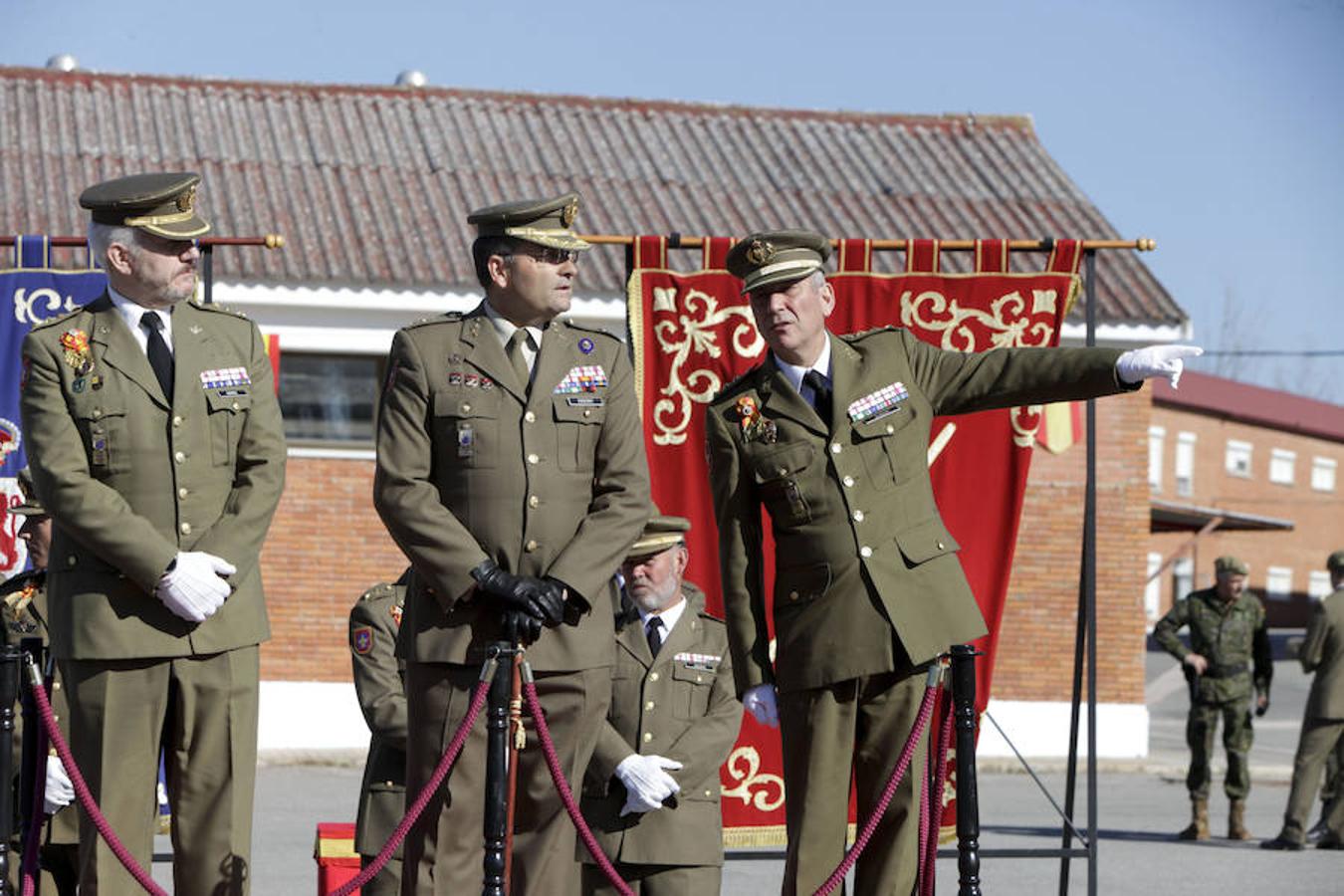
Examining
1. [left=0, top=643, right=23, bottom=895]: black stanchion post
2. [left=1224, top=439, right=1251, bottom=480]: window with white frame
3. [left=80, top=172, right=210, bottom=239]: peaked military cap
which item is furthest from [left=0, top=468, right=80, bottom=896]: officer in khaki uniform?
[left=1224, top=439, right=1251, bottom=480]: window with white frame

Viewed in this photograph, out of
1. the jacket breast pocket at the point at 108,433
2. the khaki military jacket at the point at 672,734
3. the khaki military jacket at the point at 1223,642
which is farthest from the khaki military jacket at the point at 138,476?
the khaki military jacket at the point at 1223,642

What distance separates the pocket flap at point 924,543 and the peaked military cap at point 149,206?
7.07 ft

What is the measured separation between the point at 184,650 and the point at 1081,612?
13.7ft

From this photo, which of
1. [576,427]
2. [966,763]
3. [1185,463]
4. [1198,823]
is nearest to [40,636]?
[576,427]

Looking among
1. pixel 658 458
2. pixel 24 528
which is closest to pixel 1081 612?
pixel 658 458

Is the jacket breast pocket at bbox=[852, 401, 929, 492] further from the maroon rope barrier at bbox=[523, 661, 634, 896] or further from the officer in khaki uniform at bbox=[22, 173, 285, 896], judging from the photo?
the officer in khaki uniform at bbox=[22, 173, 285, 896]

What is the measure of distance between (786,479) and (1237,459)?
1818 inches

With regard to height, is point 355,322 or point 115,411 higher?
point 355,322

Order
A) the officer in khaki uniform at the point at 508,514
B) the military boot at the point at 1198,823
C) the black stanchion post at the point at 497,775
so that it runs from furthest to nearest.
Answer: the military boot at the point at 1198,823 < the officer in khaki uniform at the point at 508,514 < the black stanchion post at the point at 497,775

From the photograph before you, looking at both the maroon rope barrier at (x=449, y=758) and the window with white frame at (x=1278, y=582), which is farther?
the window with white frame at (x=1278, y=582)

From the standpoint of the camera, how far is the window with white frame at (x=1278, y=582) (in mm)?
51531

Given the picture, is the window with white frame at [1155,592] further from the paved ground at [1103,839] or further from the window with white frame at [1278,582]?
the paved ground at [1103,839]

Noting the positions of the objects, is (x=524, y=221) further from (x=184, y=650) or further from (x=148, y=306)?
(x=184, y=650)

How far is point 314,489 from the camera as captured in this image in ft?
61.0
